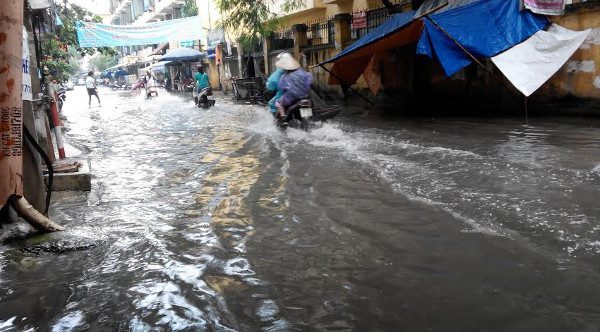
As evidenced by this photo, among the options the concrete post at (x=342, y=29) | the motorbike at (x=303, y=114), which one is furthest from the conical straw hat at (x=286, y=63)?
the concrete post at (x=342, y=29)

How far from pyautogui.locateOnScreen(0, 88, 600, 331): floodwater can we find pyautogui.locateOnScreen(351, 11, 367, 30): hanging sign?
359 inches

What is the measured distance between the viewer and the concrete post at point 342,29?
1546 cm

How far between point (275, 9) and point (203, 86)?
26.6ft

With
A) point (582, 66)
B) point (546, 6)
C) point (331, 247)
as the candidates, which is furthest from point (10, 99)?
point (582, 66)

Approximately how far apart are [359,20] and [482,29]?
672 cm

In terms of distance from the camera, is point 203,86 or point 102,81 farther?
point 102,81

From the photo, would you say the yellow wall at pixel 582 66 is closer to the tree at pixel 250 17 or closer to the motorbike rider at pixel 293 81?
the motorbike rider at pixel 293 81

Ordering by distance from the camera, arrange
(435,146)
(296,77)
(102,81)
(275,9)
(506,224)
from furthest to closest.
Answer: (102,81) < (275,9) < (296,77) < (435,146) < (506,224)

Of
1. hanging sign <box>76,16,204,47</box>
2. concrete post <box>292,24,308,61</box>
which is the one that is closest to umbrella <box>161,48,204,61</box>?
hanging sign <box>76,16,204,47</box>

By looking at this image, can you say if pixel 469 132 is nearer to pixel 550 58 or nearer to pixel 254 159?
pixel 550 58

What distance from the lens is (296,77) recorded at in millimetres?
9523

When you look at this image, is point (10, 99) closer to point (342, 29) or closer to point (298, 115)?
point (298, 115)

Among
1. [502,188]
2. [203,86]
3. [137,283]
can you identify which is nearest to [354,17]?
[203,86]

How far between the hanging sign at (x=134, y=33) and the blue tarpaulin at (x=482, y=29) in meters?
15.8
